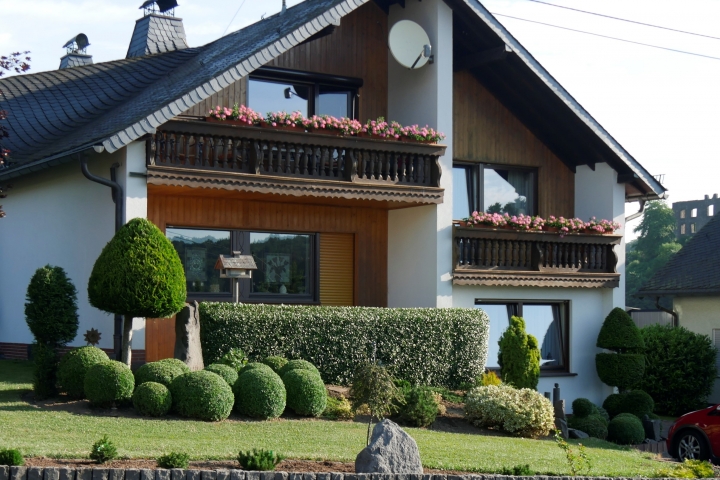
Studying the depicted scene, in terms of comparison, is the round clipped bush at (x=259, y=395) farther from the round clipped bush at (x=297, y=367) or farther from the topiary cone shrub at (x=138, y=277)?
the topiary cone shrub at (x=138, y=277)

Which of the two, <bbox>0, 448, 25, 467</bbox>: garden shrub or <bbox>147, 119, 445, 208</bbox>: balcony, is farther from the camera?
<bbox>147, 119, 445, 208</bbox>: balcony

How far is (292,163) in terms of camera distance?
61.6ft

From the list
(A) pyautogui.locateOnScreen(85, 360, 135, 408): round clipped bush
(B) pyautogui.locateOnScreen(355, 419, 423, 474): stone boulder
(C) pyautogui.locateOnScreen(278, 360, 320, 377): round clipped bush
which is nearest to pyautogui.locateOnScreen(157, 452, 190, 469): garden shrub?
(B) pyautogui.locateOnScreen(355, 419, 423, 474): stone boulder

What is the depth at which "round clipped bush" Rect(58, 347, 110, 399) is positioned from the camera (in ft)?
45.7

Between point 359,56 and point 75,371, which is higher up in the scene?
point 359,56

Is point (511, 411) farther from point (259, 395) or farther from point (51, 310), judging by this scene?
point (51, 310)

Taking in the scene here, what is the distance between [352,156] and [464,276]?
3.81 metres

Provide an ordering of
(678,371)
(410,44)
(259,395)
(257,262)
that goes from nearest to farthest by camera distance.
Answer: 1. (259,395)
2. (257,262)
3. (410,44)
4. (678,371)

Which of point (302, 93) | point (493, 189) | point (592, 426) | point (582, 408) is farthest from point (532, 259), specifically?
point (302, 93)

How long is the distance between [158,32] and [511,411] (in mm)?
17385

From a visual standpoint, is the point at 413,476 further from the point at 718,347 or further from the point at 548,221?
the point at 718,347

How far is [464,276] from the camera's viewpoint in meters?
20.6

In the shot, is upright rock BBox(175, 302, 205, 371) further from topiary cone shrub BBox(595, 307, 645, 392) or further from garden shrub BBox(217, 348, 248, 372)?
topiary cone shrub BBox(595, 307, 645, 392)

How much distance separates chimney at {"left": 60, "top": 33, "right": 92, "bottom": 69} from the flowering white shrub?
1865 cm
